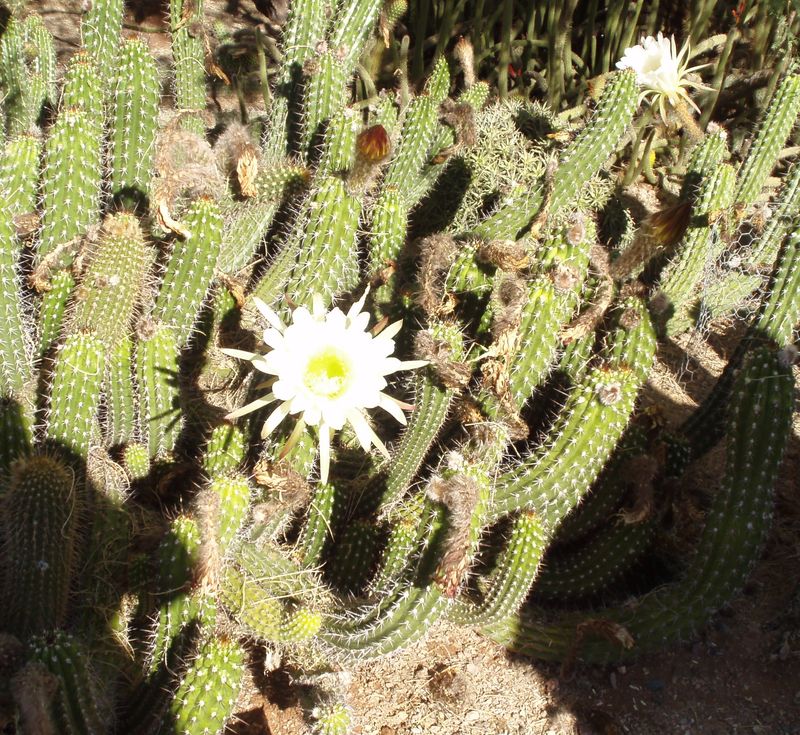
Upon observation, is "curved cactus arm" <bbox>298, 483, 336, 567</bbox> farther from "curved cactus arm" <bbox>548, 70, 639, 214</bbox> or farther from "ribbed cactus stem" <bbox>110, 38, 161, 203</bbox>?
"curved cactus arm" <bbox>548, 70, 639, 214</bbox>

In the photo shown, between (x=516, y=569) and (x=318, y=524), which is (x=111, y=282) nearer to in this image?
(x=318, y=524)

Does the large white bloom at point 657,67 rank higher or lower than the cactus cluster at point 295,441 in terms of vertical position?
higher

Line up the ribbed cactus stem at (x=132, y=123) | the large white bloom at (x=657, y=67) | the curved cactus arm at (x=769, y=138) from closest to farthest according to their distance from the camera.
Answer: the ribbed cactus stem at (x=132, y=123), the large white bloom at (x=657, y=67), the curved cactus arm at (x=769, y=138)

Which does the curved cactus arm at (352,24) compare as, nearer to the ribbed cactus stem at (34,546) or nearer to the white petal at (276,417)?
the white petal at (276,417)

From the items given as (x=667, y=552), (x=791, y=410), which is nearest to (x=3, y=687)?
(x=667, y=552)

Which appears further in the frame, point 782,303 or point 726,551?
point 782,303

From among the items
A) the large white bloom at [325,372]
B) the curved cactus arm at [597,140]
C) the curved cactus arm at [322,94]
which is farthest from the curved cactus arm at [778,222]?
the large white bloom at [325,372]

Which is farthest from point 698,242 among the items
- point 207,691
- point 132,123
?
point 207,691

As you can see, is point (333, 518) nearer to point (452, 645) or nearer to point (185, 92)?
point (452, 645)
